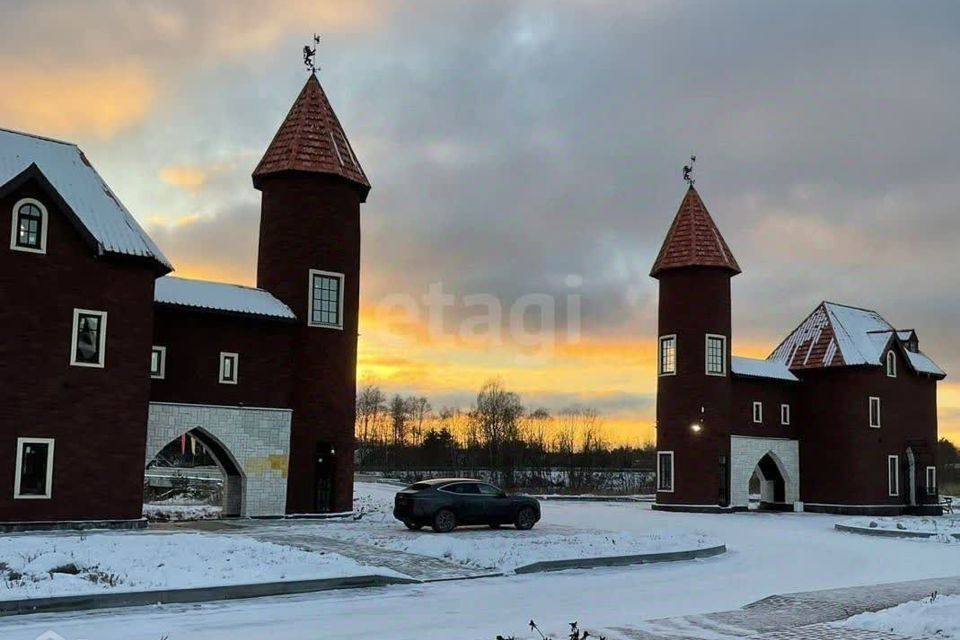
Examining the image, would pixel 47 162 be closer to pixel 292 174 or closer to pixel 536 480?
pixel 292 174

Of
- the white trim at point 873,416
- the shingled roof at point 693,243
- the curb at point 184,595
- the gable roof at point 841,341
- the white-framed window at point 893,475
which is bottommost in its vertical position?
the curb at point 184,595

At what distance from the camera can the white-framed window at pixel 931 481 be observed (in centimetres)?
4544

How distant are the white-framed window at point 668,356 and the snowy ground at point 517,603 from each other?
18793 mm

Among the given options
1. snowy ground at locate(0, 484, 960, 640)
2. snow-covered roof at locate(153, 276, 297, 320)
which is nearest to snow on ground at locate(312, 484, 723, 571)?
snowy ground at locate(0, 484, 960, 640)

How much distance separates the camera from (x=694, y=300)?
41.8 metres

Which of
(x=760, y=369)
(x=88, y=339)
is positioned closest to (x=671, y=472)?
(x=760, y=369)

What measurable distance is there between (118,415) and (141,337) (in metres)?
2.06

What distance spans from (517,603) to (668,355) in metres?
29.9

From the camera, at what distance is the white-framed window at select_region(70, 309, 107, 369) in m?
23.7

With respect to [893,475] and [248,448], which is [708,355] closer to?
[893,475]

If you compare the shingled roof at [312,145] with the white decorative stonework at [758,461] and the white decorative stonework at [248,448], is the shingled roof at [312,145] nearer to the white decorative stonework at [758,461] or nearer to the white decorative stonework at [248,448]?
the white decorative stonework at [248,448]

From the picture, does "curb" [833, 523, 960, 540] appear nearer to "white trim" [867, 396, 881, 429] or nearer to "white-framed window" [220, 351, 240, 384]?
"white trim" [867, 396, 881, 429]

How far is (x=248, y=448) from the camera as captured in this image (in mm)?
28578

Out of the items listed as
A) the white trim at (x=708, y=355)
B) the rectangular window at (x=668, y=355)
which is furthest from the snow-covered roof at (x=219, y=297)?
the white trim at (x=708, y=355)
